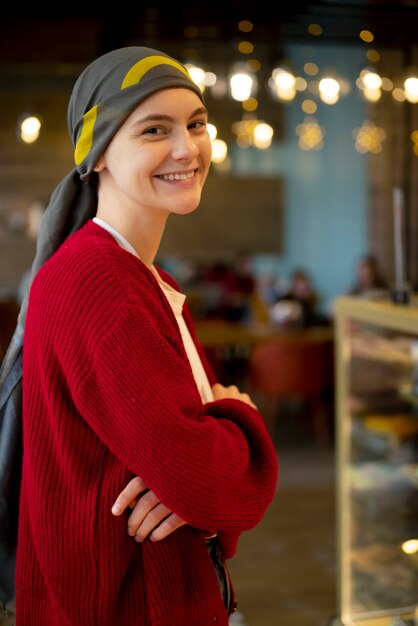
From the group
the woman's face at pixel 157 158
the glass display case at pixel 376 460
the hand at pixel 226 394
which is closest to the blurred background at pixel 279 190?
the glass display case at pixel 376 460

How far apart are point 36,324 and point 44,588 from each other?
1.61 feet

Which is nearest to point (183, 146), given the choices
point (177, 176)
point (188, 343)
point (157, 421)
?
point (177, 176)

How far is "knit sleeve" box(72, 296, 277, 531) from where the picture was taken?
1207 millimetres

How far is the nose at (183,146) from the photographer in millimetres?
1360

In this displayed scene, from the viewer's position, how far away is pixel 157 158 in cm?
135

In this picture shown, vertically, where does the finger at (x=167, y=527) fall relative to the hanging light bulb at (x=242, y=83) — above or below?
below

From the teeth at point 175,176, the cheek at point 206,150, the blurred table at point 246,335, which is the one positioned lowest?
the teeth at point 175,176

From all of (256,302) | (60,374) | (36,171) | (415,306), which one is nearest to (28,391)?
(60,374)

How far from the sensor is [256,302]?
9039 millimetres

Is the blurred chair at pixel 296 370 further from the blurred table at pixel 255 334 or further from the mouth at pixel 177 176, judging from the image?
the mouth at pixel 177 176

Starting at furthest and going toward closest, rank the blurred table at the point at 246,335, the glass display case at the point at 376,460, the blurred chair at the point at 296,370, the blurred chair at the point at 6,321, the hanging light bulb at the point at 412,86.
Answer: the blurred chair at the point at 6,321 → the blurred table at the point at 246,335 → the blurred chair at the point at 296,370 → the hanging light bulb at the point at 412,86 → the glass display case at the point at 376,460

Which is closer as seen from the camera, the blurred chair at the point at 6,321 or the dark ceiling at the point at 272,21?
the dark ceiling at the point at 272,21

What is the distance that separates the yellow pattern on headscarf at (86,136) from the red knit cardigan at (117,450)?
132 millimetres

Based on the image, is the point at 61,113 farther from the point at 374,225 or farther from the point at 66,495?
the point at 66,495
